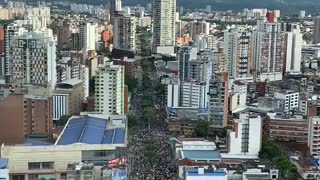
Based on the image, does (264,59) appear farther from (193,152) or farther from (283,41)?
(193,152)

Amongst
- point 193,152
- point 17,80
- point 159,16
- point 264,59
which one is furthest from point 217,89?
point 159,16

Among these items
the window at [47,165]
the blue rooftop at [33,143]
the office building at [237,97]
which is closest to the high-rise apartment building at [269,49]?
the office building at [237,97]

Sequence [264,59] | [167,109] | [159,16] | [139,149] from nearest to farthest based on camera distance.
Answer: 1. [139,149]
2. [167,109]
3. [264,59]
4. [159,16]

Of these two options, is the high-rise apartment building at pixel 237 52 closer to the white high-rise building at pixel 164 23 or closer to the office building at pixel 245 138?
the white high-rise building at pixel 164 23

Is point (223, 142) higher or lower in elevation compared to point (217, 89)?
lower

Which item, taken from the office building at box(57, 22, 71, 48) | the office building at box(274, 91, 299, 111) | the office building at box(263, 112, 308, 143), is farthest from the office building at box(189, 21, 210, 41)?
the office building at box(263, 112, 308, 143)

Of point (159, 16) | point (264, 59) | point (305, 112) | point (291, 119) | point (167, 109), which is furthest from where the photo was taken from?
point (159, 16)

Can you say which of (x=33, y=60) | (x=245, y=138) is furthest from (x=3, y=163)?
(x=33, y=60)

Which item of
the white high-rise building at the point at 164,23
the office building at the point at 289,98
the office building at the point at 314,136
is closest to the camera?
the office building at the point at 314,136
